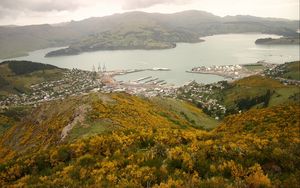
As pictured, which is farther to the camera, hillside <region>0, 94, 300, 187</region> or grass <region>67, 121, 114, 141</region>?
grass <region>67, 121, 114, 141</region>

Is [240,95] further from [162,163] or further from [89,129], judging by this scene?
[162,163]

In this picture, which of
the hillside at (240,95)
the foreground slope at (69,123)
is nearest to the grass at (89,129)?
the foreground slope at (69,123)

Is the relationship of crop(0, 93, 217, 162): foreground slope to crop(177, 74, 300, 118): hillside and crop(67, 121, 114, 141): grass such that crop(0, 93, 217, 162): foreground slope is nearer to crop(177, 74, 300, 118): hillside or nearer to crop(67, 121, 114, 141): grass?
crop(67, 121, 114, 141): grass

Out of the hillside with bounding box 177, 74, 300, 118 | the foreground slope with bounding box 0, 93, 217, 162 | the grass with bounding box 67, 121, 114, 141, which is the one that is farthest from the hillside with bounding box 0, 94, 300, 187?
the hillside with bounding box 177, 74, 300, 118

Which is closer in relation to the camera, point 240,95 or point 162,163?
point 162,163

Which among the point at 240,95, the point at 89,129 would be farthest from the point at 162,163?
the point at 240,95

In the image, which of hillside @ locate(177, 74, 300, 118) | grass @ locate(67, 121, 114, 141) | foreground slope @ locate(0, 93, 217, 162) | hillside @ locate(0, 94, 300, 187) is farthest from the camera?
hillside @ locate(177, 74, 300, 118)

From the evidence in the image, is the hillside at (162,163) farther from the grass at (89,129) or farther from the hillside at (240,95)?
the hillside at (240,95)

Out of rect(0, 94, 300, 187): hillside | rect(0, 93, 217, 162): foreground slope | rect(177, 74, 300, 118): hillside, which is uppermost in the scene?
rect(0, 94, 300, 187): hillside

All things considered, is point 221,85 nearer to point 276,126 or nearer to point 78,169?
point 276,126

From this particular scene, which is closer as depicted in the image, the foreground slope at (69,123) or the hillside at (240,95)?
the foreground slope at (69,123)

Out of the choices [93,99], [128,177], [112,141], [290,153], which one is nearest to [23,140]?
[93,99]
